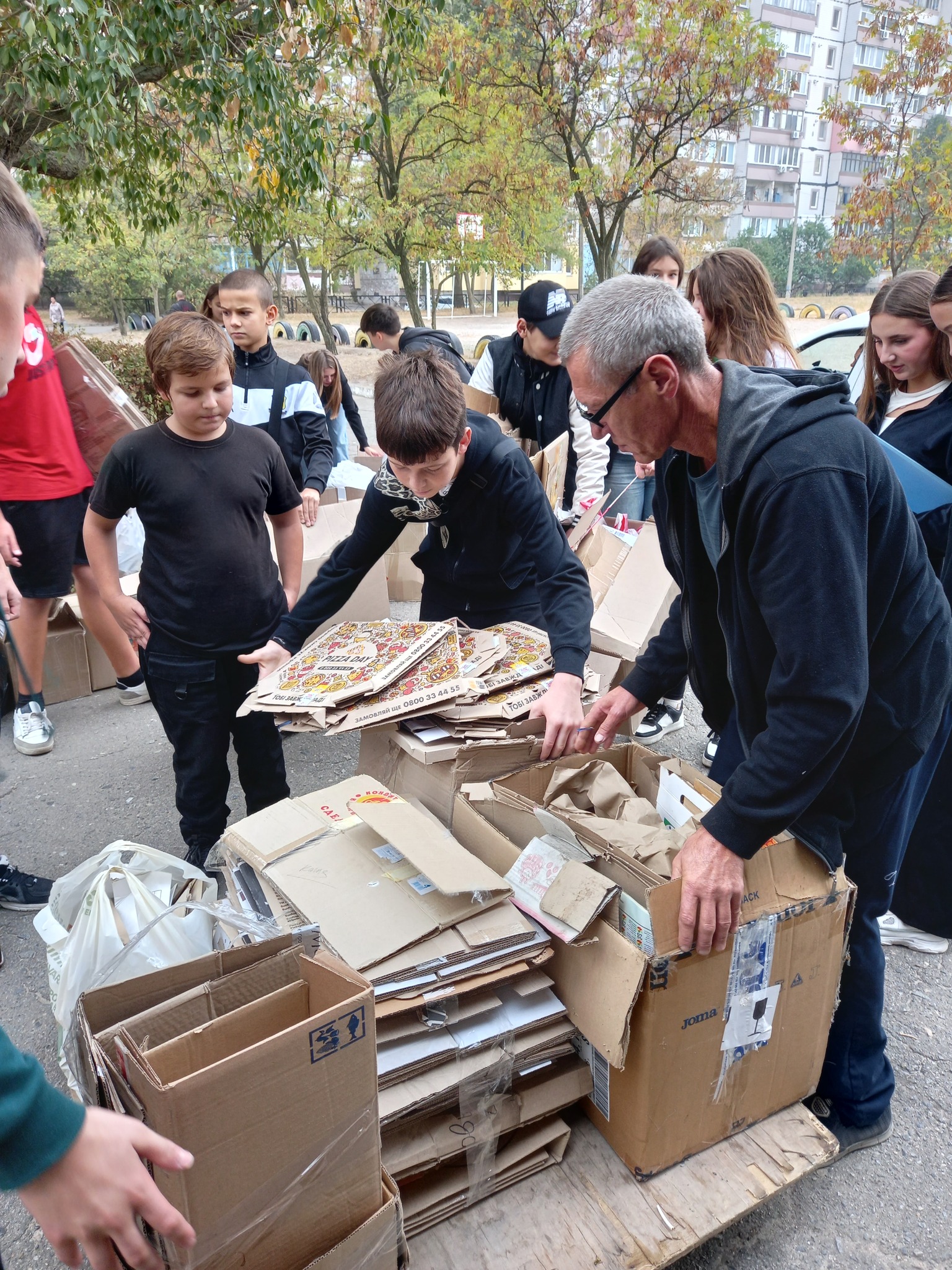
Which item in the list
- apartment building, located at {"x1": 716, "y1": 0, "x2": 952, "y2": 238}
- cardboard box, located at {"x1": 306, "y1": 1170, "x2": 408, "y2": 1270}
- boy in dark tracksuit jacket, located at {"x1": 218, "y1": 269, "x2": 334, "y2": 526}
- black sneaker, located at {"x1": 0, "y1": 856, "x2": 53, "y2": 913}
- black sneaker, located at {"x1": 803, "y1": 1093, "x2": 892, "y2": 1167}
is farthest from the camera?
apartment building, located at {"x1": 716, "y1": 0, "x2": 952, "y2": 238}

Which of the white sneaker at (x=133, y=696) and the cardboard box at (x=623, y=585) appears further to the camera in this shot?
the white sneaker at (x=133, y=696)

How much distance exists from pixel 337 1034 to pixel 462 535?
5.36 ft

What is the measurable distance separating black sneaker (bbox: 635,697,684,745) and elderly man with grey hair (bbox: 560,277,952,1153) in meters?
2.11

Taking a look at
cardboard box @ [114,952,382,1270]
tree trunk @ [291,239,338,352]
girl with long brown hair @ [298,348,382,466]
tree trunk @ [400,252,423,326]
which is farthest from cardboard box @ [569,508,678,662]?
tree trunk @ [291,239,338,352]

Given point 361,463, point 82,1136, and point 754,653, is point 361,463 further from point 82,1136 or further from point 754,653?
point 82,1136

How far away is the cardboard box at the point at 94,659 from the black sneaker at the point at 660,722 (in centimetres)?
262

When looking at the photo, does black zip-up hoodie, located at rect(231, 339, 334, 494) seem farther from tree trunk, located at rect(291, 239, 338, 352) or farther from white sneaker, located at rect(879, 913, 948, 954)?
tree trunk, located at rect(291, 239, 338, 352)

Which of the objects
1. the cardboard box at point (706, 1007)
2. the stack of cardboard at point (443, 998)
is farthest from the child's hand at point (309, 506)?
the cardboard box at point (706, 1007)

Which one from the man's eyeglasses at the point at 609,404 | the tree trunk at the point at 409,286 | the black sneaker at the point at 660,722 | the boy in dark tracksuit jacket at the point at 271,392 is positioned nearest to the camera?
the man's eyeglasses at the point at 609,404

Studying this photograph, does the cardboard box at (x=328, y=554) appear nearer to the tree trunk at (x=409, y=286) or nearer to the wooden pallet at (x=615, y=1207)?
the wooden pallet at (x=615, y=1207)

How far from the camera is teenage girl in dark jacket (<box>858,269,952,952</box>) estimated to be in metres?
2.53

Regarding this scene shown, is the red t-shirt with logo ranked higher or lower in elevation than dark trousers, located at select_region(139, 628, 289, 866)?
higher

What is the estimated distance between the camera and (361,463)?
6.29 meters

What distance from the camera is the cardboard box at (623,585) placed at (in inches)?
125
